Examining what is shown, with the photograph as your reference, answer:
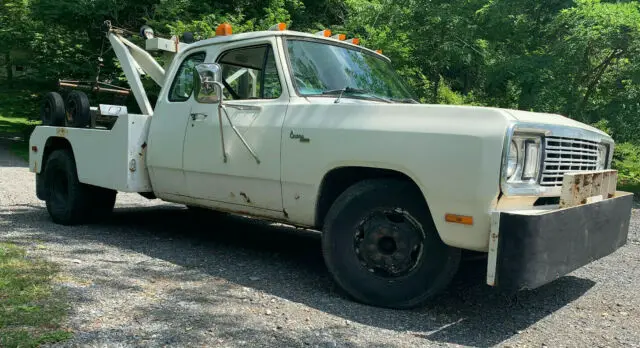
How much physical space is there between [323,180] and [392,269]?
864 millimetres

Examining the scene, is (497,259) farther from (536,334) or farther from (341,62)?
(341,62)

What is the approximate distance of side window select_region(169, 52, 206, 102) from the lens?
5.50 metres

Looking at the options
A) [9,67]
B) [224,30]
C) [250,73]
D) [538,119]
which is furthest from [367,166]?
[9,67]

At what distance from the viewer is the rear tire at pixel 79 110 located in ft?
21.4

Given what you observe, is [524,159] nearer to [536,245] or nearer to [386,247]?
[536,245]

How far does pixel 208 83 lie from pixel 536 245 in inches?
111

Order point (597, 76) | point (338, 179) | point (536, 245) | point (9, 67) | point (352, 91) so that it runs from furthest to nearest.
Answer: point (9, 67)
point (597, 76)
point (352, 91)
point (338, 179)
point (536, 245)

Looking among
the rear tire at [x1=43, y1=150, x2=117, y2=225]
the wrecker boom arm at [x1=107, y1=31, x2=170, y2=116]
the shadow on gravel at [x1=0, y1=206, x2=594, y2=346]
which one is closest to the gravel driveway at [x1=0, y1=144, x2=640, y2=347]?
the shadow on gravel at [x1=0, y1=206, x2=594, y2=346]

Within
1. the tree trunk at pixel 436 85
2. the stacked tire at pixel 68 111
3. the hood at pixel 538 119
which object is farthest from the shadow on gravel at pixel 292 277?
the tree trunk at pixel 436 85

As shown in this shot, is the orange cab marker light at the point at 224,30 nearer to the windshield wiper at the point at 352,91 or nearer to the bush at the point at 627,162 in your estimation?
the windshield wiper at the point at 352,91

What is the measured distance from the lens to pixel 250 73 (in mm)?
5105

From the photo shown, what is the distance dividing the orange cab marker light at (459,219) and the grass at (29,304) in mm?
2362

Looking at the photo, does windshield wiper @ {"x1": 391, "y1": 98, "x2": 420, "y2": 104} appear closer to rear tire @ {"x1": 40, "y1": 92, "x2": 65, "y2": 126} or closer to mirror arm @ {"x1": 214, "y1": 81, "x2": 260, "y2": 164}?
mirror arm @ {"x1": 214, "y1": 81, "x2": 260, "y2": 164}

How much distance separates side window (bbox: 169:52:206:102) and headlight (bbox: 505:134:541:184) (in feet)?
10.7
